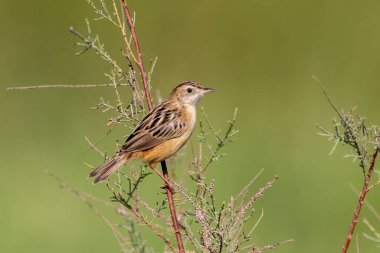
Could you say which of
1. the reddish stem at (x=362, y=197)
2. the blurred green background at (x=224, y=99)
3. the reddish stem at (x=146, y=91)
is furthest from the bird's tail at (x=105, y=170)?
the blurred green background at (x=224, y=99)

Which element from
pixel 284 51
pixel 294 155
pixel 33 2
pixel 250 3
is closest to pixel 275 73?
pixel 284 51

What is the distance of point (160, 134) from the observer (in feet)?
18.5

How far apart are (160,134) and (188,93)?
62 cm

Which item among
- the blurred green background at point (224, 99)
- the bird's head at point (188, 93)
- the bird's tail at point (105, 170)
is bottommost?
the bird's tail at point (105, 170)

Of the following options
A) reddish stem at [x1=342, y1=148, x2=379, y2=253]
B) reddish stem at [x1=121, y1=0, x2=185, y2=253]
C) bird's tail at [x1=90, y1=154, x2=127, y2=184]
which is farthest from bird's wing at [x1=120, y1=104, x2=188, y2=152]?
reddish stem at [x1=342, y1=148, x2=379, y2=253]

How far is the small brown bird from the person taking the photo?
17.7 ft

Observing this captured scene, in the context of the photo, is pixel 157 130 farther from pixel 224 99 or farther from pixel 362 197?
pixel 224 99

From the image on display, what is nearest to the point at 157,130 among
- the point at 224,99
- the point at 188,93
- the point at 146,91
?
the point at 188,93

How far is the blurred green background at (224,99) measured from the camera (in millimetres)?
9406

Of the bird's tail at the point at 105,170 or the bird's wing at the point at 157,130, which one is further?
the bird's wing at the point at 157,130

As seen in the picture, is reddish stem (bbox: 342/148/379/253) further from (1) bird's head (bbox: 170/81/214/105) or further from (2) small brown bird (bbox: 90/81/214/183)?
(1) bird's head (bbox: 170/81/214/105)

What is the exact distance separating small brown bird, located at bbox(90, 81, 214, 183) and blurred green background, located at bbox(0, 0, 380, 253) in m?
3.07

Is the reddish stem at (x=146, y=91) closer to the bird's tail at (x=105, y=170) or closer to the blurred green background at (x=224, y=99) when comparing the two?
the bird's tail at (x=105, y=170)

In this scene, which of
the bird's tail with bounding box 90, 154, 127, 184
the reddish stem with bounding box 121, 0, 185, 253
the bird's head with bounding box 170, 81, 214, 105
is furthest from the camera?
the bird's head with bounding box 170, 81, 214, 105
